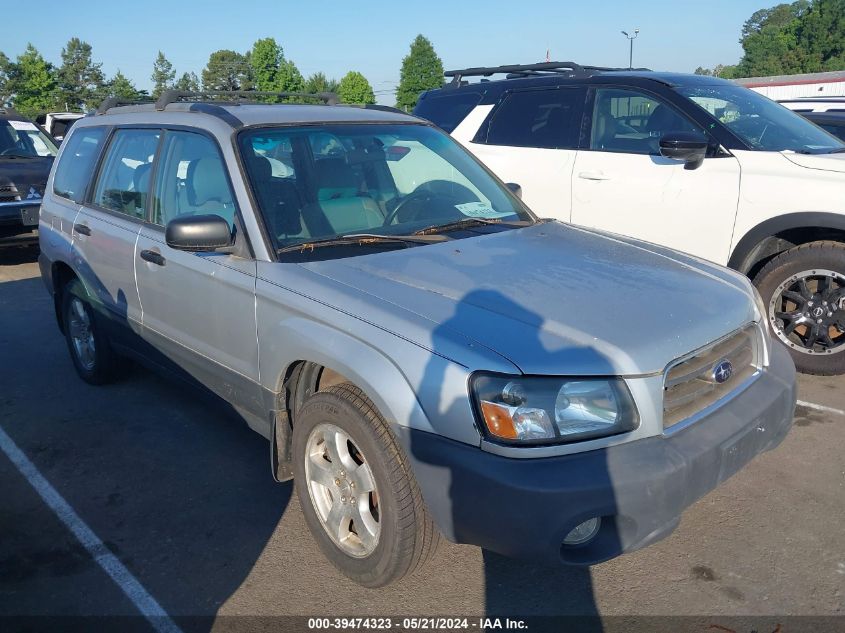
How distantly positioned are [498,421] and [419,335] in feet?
1.32

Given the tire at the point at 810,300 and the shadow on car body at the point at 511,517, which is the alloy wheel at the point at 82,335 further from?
the tire at the point at 810,300

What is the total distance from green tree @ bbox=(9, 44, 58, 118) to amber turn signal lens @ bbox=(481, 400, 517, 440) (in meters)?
65.2

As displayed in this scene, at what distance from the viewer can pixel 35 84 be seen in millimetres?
59438

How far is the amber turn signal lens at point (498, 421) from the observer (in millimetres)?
2379

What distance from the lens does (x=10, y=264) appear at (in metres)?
9.88

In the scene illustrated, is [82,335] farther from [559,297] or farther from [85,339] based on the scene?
[559,297]

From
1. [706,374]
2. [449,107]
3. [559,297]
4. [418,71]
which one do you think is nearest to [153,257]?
[559,297]

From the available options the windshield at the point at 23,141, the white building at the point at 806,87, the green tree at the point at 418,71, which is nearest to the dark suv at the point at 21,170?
the windshield at the point at 23,141

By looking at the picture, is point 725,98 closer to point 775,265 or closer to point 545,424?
point 775,265

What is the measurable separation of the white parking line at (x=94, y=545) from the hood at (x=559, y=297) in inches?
57.7

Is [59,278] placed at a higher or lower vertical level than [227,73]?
lower

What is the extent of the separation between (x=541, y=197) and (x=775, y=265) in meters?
1.91

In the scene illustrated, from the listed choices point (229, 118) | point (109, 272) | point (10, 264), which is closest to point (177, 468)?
point (109, 272)

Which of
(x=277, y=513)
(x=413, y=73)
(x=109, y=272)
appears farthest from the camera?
(x=413, y=73)
